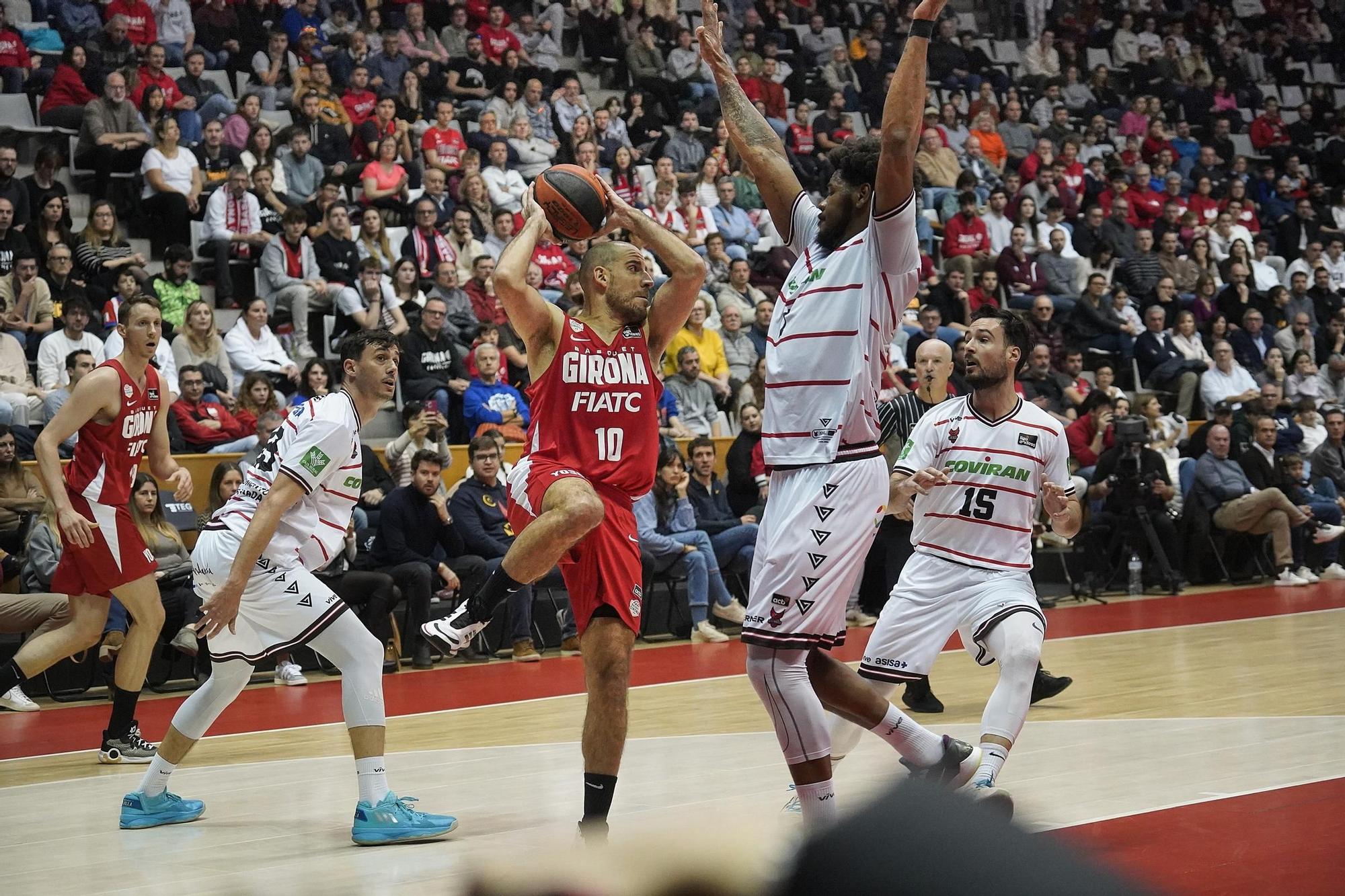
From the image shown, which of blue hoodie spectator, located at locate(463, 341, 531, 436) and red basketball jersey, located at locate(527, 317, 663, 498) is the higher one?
red basketball jersey, located at locate(527, 317, 663, 498)

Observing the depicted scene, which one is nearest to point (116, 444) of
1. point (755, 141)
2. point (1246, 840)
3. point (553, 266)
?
point (755, 141)

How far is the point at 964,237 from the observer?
690 inches

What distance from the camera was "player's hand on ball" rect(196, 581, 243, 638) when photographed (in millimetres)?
5215

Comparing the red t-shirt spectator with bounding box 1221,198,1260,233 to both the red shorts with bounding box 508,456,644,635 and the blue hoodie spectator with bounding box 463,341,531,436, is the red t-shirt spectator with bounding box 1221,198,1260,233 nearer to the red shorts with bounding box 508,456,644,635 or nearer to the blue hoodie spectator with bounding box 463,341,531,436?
the blue hoodie spectator with bounding box 463,341,531,436

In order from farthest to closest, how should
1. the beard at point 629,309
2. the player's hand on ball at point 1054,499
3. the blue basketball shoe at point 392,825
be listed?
the player's hand on ball at point 1054,499 < the blue basketball shoe at point 392,825 < the beard at point 629,309

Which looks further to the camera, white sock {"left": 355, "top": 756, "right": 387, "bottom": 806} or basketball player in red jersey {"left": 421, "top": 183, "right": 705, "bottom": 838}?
white sock {"left": 355, "top": 756, "right": 387, "bottom": 806}

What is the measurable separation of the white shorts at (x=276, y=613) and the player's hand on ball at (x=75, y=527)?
1.48m

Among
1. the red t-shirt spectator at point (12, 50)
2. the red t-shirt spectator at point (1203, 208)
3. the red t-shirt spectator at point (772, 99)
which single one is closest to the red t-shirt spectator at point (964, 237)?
the red t-shirt spectator at point (772, 99)

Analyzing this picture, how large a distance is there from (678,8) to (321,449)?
50.8 ft

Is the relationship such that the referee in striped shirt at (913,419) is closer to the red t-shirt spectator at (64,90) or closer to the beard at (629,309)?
the beard at (629,309)

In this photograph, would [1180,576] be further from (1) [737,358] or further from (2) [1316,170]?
(2) [1316,170]

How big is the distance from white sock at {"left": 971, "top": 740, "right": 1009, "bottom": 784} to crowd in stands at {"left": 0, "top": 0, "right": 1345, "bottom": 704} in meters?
5.94

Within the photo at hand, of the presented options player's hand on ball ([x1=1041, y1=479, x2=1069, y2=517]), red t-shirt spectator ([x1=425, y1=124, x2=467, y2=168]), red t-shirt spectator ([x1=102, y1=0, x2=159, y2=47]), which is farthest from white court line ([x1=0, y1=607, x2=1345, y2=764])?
red t-shirt spectator ([x1=102, y1=0, x2=159, y2=47])

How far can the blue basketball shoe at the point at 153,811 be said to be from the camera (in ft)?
18.5
